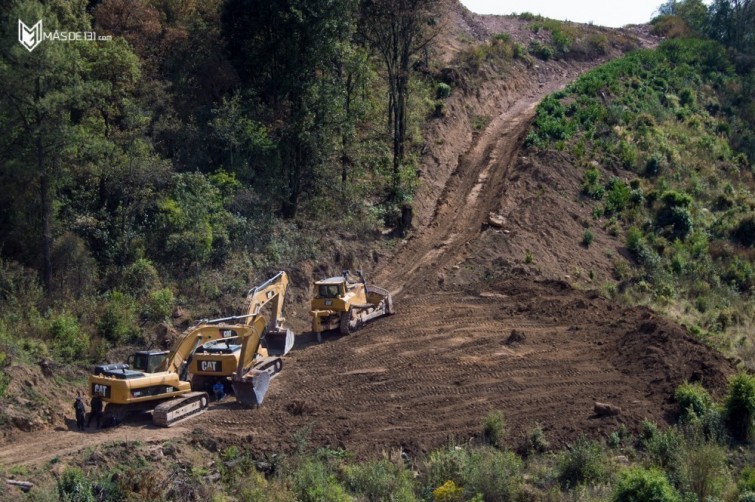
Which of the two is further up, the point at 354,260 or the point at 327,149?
the point at 327,149

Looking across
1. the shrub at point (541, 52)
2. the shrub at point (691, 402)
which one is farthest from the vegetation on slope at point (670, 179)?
the shrub at point (691, 402)

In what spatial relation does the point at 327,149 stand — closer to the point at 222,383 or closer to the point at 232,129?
the point at 232,129

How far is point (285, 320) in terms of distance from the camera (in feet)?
88.5

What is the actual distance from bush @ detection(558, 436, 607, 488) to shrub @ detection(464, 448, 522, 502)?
100 cm

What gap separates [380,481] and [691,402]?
8.22 meters

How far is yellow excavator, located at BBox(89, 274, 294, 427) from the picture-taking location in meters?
18.9

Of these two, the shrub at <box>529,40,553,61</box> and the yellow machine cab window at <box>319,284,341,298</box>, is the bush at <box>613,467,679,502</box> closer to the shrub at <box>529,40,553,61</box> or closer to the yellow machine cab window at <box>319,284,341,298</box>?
the yellow machine cab window at <box>319,284,341,298</box>

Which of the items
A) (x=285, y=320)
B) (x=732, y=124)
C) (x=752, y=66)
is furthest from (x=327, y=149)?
(x=752, y=66)

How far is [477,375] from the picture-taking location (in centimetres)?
2270

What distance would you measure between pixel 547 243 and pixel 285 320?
10904 millimetres

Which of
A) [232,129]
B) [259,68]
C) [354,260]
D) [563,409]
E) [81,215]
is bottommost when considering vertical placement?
[563,409]

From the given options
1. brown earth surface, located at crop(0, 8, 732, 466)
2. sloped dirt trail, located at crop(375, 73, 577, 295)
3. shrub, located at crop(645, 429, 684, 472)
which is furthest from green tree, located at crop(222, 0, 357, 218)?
shrub, located at crop(645, 429, 684, 472)

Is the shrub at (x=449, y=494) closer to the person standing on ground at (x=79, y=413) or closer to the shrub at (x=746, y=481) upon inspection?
the shrub at (x=746, y=481)

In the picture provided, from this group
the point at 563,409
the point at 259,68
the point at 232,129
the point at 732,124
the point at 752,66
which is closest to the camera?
the point at 563,409
